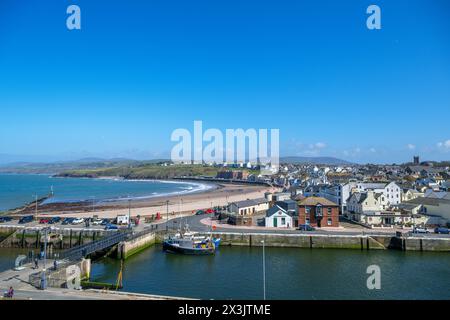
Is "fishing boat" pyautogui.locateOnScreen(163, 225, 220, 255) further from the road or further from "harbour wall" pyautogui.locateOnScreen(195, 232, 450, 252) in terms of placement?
the road

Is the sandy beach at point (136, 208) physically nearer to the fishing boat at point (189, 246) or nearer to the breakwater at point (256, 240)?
the breakwater at point (256, 240)

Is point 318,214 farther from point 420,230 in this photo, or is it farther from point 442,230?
point 442,230

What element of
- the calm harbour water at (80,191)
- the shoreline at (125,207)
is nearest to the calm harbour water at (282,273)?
the shoreline at (125,207)

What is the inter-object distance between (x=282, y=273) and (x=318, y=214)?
13299 millimetres

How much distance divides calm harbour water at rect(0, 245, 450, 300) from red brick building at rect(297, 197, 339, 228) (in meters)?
5.89

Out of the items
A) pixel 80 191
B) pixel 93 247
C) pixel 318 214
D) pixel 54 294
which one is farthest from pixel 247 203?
pixel 80 191

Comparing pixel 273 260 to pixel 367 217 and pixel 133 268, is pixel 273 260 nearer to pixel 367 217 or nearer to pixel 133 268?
pixel 133 268

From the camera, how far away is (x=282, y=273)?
2214 cm

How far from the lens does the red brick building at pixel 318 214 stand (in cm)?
3388

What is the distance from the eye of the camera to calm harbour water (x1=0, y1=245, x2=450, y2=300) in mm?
18828

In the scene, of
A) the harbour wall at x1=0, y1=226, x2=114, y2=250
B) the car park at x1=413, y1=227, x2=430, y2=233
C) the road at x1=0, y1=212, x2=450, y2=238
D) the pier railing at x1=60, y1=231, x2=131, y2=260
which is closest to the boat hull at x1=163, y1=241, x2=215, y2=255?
the pier railing at x1=60, y1=231, x2=131, y2=260

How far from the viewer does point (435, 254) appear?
27281mm

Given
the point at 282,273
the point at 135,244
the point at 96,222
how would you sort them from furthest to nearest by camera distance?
the point at 96,222, the point at 135,244, the point at 282,273
